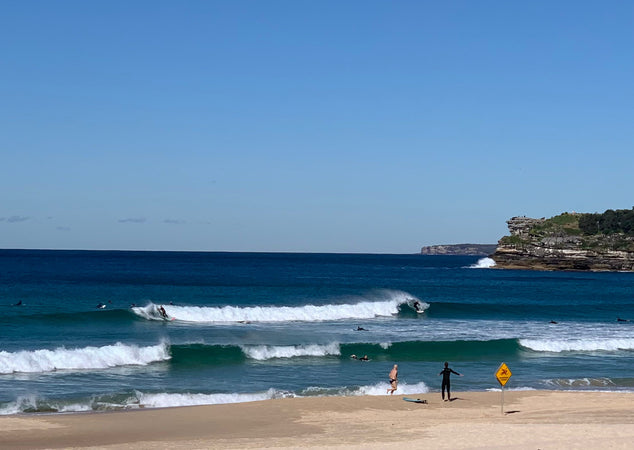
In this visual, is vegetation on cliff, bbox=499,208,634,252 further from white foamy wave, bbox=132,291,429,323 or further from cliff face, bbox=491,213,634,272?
white foamy wave, bbox=132,291,429,323

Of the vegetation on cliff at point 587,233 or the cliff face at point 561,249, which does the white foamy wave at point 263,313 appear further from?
the vegetation on cliff at point 587,233

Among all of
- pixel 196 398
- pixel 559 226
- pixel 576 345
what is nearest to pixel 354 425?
pixel 196 398

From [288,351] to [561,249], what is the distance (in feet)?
357

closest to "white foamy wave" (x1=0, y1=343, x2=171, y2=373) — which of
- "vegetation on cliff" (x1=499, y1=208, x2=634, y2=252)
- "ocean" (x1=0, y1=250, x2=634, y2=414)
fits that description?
"ocean" (x1=0, y1=250, x2=634, y2=414)

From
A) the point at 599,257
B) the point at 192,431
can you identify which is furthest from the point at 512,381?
the point at 599,257

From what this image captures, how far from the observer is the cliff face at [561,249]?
424 ft

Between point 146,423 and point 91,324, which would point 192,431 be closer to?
point 146,423

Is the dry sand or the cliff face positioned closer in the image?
the dry sand

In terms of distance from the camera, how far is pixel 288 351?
32.9m

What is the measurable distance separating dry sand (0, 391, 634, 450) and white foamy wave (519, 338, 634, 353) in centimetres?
1147

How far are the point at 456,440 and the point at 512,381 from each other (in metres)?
11.3

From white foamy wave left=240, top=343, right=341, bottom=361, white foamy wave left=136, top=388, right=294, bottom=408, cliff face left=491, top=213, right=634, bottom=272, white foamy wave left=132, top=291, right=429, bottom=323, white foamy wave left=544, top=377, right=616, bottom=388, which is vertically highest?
cliff face left=491, top=213, right=634, bottom=272

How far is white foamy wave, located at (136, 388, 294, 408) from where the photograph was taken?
2264cm

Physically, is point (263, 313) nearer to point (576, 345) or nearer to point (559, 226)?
point (576, 345)
